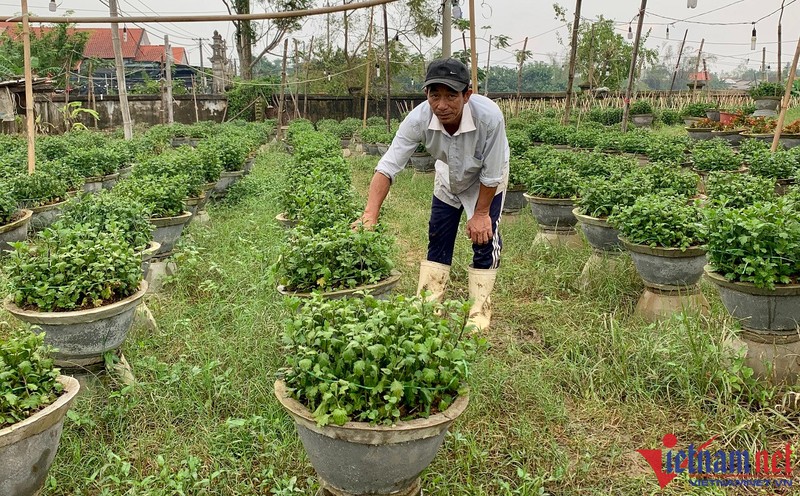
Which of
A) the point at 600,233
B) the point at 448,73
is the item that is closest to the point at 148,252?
the point at 448,73

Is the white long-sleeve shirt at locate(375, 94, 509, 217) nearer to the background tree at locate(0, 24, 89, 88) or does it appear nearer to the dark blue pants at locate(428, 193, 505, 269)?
the dark blue pants at locate(428, 193, 505, 269)

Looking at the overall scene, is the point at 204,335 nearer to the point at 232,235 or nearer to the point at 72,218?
the point at 72,218

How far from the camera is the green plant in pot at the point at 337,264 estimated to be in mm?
3164

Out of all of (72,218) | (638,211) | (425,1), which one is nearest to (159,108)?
(425,1)

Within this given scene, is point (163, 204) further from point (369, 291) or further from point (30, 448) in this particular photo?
point (30, 448)

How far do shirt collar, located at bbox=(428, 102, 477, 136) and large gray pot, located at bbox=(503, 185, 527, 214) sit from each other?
11.0 ft

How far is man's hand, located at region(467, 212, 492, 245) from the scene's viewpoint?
3.80 metres

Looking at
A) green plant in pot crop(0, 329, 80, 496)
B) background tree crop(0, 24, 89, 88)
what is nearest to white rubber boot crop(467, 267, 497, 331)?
green plant in pot crop(0, 329, 80, 496)

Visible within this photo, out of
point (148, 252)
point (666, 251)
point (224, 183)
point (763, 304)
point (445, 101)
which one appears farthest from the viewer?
point (224, 183)

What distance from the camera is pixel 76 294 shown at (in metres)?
3.13

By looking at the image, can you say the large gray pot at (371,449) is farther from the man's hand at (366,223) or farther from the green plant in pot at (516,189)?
the green plant in pot at (516,189)

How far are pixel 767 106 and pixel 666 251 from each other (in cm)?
1940

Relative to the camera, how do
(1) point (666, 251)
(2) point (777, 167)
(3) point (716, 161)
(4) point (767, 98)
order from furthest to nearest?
(4) point (767, 98) < (3) point (716, 161) < (2) point (777, 167) < (1) point (666, 251)

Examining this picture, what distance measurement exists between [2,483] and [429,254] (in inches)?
110
